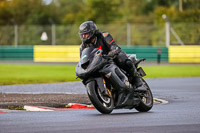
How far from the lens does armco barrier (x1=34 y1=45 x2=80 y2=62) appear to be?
41.6 m

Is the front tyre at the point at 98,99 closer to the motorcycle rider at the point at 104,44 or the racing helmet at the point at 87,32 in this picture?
the motorcycle rider at the point at 104,44

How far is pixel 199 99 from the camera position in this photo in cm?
1401

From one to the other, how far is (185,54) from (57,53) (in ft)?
30.6

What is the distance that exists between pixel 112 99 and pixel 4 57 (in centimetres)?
3534

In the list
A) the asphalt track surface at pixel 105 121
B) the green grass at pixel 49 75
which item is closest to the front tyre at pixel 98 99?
the asphalt track surface at pixel 105 121

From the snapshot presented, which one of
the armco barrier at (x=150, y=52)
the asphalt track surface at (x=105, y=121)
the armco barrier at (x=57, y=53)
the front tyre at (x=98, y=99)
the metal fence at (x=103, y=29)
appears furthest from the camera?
the armco barrier at (x=57, y=53)

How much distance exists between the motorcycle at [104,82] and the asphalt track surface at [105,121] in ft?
0.73

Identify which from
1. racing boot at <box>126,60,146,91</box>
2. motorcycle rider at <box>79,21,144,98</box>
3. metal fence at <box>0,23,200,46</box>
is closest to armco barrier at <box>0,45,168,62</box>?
metal fence at <box>0,23,200,46</box>

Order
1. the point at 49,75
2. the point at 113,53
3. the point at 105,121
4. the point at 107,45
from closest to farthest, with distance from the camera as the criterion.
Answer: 1. the point at 105,121
2. the point at 113,53
3. the point at 107,45
4. the point at 49,75

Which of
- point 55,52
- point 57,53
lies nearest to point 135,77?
point 57,53

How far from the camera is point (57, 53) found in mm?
42531

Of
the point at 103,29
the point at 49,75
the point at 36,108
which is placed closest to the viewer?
the point at 36,108

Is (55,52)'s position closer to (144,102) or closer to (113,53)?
(144,102)

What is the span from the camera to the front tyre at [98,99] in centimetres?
1004
